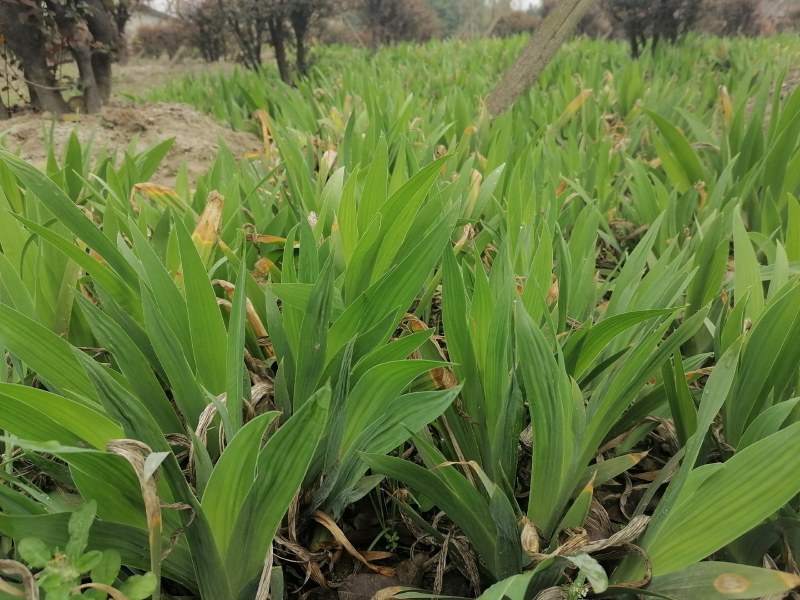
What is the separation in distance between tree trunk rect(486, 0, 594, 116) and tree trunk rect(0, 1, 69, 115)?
2406mm

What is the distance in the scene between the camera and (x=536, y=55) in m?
3.17

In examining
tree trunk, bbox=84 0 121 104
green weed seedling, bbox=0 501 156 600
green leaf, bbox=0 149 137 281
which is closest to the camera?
green weed seedling, bbox=0 501 156 600

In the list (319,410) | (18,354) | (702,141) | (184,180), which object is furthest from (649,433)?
(702,141)

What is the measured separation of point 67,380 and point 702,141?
1.91 metres

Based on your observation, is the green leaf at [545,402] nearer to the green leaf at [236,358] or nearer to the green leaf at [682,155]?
the green leaf at [236,358]

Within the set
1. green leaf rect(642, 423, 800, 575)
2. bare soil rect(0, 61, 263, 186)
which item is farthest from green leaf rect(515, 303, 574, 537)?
bare soil rect(0, 61, 263, 186)

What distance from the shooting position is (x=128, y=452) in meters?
0.47

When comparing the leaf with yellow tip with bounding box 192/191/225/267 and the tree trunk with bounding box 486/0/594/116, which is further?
the tree trunk with bounding box 486/0/594/116

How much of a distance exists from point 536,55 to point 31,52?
276cm

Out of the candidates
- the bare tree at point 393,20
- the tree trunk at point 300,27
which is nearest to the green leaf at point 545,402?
the tree trunk at point 300,27

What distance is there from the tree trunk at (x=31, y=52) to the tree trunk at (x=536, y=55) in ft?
7.89

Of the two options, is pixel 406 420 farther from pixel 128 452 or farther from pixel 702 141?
pixel 702 141

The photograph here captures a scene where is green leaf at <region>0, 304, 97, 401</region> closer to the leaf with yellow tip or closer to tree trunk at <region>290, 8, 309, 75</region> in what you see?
the leaf with yellow tip

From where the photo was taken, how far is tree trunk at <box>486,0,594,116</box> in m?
3.12
